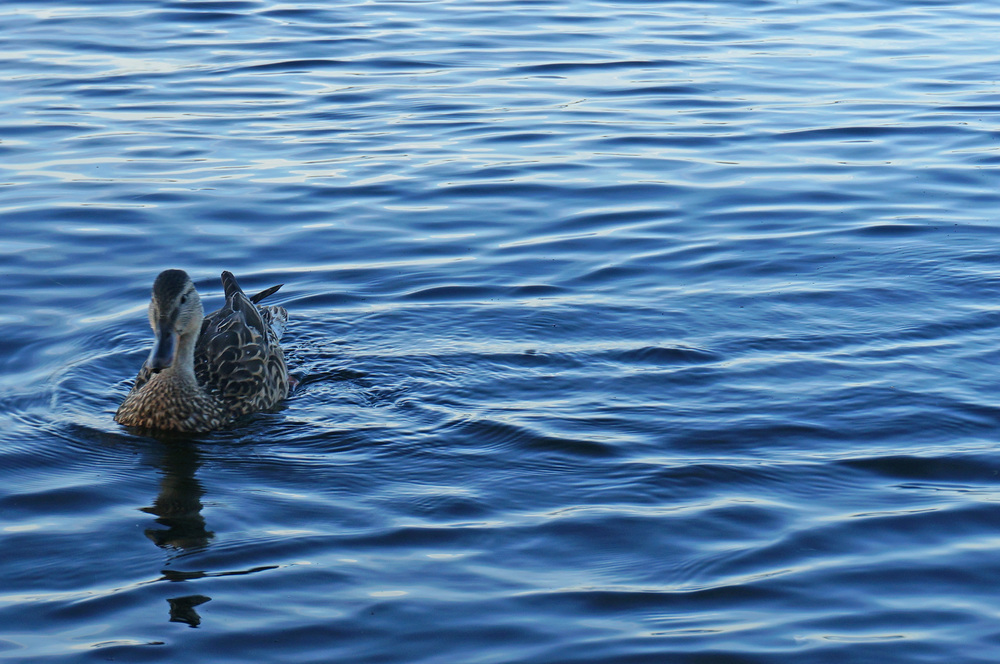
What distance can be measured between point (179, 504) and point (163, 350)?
107 cm

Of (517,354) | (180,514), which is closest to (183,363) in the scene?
(180,514)

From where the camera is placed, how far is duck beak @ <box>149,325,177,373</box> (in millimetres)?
7031

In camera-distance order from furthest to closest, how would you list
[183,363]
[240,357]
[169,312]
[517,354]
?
1. [517,354]
2. [240,357]
3. [183,363]
4. [169,312]

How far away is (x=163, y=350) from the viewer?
7.15m

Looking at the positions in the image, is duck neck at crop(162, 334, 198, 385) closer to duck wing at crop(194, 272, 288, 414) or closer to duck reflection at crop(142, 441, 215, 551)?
duck wing at crop(194, 272, 288, 414)

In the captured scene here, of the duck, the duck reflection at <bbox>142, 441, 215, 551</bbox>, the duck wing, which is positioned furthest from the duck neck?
the duck reflection at <bbox>142, 441, 215, 551</bbox>

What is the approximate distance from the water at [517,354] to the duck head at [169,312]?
538mm

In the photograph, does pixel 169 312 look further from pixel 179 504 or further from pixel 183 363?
pixel 179 504

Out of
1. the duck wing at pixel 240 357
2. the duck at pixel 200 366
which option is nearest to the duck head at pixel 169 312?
the duck at pixel 200 366

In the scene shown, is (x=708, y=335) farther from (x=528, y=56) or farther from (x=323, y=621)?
(x=528, y=56)

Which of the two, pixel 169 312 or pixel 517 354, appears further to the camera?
pixel 517 354

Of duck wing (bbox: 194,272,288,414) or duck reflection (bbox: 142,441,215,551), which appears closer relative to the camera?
duck reflection (bbox: 142,441,215,551)

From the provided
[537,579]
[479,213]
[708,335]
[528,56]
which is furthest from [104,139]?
[537,579]

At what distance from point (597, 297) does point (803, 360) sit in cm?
174
